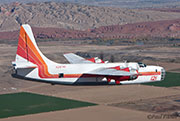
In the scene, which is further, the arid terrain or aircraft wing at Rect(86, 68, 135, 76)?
the arid terrain

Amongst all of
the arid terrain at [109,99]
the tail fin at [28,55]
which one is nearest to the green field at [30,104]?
the arid terrain at [109,99]

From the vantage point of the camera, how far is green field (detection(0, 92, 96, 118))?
81812 mm

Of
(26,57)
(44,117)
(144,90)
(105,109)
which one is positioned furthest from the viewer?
(144,90)

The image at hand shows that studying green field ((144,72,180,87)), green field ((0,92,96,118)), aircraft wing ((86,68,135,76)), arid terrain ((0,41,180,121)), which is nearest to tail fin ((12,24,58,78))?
aircraft wing ((86,68,135,76))

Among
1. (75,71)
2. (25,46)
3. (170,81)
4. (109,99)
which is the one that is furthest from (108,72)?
(170,81)

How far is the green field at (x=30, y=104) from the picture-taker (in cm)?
8181

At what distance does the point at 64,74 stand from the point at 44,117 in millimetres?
13522

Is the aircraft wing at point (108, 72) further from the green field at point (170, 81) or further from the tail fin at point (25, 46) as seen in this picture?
the green field at point (170, 81)

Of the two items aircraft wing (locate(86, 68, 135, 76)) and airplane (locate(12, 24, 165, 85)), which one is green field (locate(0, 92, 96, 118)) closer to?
airplane (locate(12, 24, 165, 85))

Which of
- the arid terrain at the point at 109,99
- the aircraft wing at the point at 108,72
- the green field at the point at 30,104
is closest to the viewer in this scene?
the aircraft wing at the point at 108,72

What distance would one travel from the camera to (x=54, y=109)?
3255 inches

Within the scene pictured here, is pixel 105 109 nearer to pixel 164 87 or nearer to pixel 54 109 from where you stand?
pixel 54 109

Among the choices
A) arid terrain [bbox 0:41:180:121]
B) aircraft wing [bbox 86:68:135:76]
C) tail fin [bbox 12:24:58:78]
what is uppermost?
tail fin [bbox 12:24:58:78]

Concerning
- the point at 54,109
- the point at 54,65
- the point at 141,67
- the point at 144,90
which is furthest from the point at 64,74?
the point at 144,90
